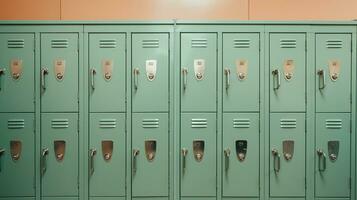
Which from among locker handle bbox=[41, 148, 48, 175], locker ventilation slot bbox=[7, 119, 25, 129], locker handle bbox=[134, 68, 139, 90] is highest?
locker handle bbox=[134, 68, 139, 90]

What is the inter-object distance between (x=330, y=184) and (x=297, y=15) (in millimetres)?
1801

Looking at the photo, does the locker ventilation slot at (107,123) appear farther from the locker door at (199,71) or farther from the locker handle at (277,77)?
the locker handle at (277,77)

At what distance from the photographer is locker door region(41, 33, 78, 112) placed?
2.68 metres

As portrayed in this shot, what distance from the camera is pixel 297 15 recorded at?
3262 millimetres

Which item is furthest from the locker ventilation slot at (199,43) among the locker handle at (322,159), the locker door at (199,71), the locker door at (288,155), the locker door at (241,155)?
the locker handle at (322,159)

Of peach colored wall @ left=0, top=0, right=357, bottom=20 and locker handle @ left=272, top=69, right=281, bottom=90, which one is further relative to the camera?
peach colored wall @ left=0, top=0, right=357, bottom=20

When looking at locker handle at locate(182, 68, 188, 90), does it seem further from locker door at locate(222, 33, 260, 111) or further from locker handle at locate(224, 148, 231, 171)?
locker handle at locate(224, 148, 231, 171)

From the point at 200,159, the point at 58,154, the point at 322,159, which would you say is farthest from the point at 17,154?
the point at 322,159

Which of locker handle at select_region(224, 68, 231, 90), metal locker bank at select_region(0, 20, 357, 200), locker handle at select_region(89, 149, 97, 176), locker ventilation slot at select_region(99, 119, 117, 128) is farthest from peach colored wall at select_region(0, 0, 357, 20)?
locker handle at select_region(89, 149, 97, 176)

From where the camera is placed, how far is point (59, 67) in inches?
106

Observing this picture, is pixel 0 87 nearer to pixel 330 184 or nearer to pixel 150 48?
pixel 150 48

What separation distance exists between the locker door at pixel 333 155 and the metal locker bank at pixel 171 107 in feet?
0.07

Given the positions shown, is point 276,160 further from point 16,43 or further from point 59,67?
point 16,43

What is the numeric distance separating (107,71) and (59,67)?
437mm
